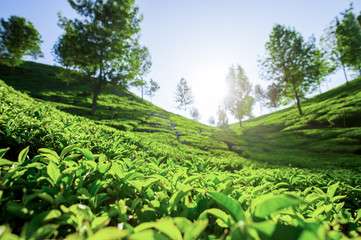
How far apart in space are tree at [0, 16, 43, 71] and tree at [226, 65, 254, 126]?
157ft

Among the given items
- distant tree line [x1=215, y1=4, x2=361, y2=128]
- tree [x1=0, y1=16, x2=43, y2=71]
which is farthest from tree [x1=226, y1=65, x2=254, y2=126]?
tree [x1=0, y1=16, x2=43, y2=71]

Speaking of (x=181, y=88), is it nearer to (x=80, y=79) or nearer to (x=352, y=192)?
(x=80, y=79)

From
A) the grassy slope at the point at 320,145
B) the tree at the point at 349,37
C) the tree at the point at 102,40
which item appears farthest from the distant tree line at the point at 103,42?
the tree at the point at 349,37

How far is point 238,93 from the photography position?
40094mm

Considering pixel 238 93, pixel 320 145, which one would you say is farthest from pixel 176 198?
pixel 238 93

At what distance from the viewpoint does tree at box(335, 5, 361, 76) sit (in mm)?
30719

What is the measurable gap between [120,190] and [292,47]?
108 ft

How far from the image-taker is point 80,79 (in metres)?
16.3

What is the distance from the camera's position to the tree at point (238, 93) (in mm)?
39709

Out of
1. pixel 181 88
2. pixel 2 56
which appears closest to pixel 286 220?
pixel 2 56

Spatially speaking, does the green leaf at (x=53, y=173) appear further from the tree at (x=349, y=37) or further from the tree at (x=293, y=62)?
the tree at (x=349, y=37)

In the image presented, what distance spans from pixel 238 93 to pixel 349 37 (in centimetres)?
2345

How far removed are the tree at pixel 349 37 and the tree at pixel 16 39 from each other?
6616cm

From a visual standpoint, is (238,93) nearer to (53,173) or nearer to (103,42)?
(103,42)
